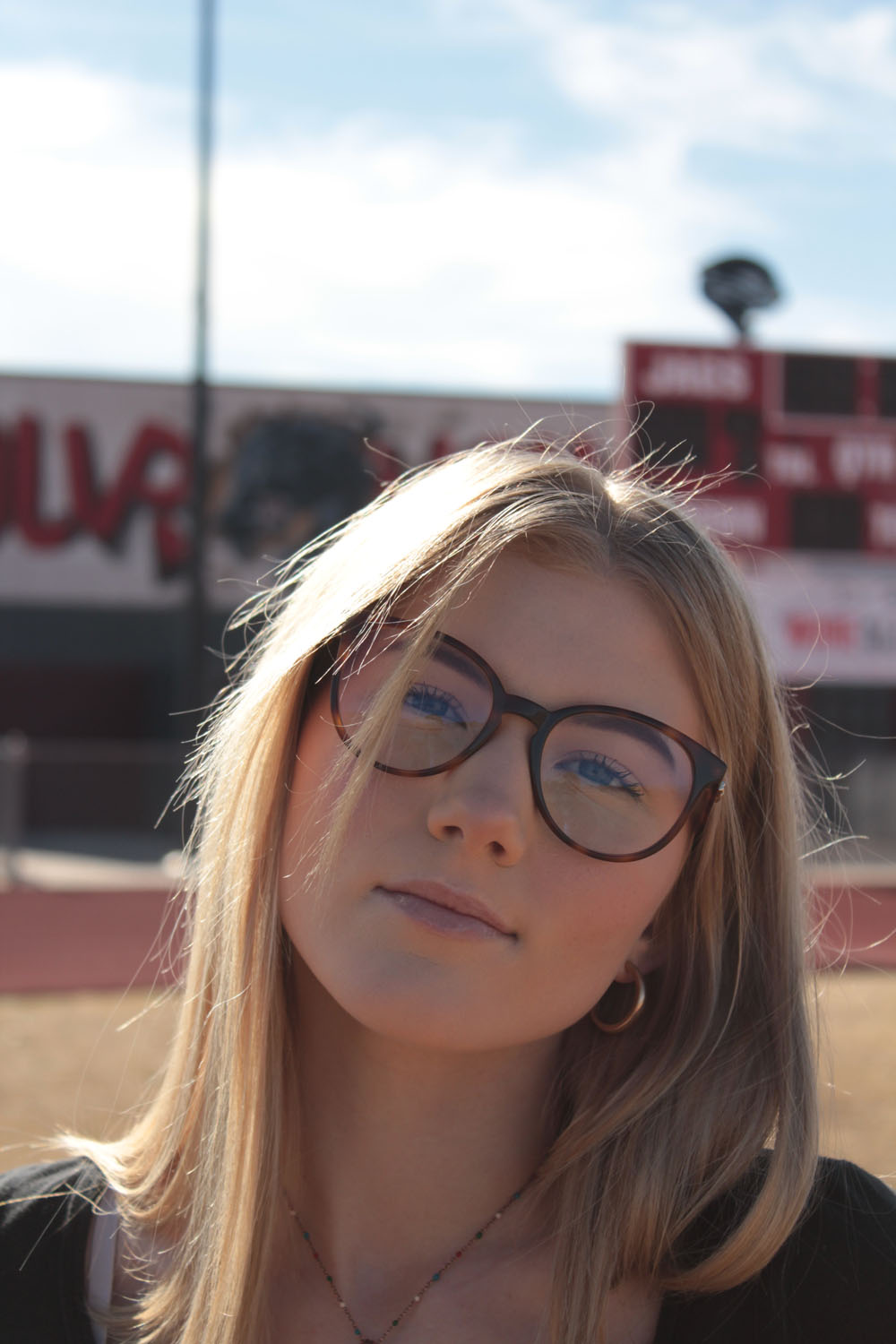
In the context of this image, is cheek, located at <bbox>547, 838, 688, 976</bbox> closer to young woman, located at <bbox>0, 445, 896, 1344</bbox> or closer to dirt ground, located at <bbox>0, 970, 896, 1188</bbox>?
young woman, located at <bbox>0, 445, 896, 1344</bbox>

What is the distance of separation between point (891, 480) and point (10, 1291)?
13.6 meters

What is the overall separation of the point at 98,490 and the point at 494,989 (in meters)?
18.5

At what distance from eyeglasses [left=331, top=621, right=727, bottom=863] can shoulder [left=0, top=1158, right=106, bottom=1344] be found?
67cm

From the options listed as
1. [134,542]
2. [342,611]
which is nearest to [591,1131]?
[342,611]

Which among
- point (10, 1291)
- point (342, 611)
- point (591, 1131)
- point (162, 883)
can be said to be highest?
point (342, 611)

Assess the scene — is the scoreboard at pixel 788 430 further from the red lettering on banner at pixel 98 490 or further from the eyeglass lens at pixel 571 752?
the eyeglass lens at pixel 571 752

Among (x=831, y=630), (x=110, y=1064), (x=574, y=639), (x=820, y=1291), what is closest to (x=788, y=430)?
(x=831, y=630)

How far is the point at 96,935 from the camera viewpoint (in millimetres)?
10547

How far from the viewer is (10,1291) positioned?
5.02 ft

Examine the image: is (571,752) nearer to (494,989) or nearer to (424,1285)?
(494,989)

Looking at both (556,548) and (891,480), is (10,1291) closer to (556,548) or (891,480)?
(556,548)

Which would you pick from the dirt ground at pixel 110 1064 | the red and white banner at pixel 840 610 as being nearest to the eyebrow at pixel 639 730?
the dirt ground at pixel 110 1064

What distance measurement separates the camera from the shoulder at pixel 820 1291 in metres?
1.41

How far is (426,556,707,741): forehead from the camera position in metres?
1.43
